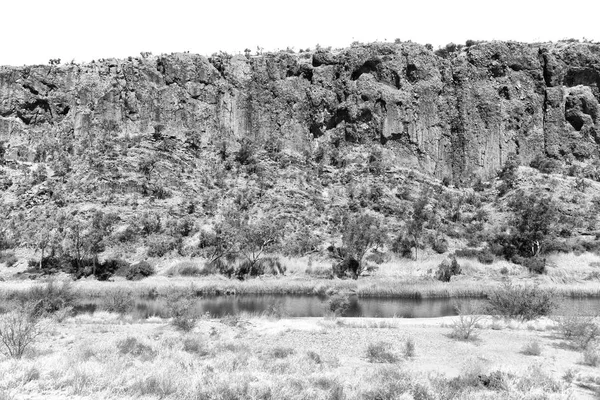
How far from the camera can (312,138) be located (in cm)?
7681

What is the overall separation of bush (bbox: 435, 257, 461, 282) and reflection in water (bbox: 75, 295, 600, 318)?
9.39 meters

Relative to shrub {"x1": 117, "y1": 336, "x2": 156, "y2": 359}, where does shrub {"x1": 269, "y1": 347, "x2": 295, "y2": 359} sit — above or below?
below

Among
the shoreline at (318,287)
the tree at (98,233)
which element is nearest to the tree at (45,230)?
the tree at (98,233)

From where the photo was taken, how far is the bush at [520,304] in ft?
79.1

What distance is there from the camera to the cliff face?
74562 mm

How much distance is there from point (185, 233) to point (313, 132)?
28.1 metres

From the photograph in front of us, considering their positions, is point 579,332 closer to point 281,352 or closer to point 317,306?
point 281,352

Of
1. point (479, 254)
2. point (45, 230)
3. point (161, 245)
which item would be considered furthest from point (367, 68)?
point (45, 230)

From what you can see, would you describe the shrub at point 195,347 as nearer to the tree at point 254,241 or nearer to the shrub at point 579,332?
the shrub at point 579,332

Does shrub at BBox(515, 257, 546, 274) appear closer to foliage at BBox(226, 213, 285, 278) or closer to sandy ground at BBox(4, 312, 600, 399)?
foliage at BBox(226, 213, 285, 278)

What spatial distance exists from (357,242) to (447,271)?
31.0ft

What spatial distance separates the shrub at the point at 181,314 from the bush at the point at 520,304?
48.6ft

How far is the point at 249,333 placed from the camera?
1966 cm

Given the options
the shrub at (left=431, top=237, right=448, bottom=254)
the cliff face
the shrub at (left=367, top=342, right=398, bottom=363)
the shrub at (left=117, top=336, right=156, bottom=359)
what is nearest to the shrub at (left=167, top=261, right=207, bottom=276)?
the cliff face
